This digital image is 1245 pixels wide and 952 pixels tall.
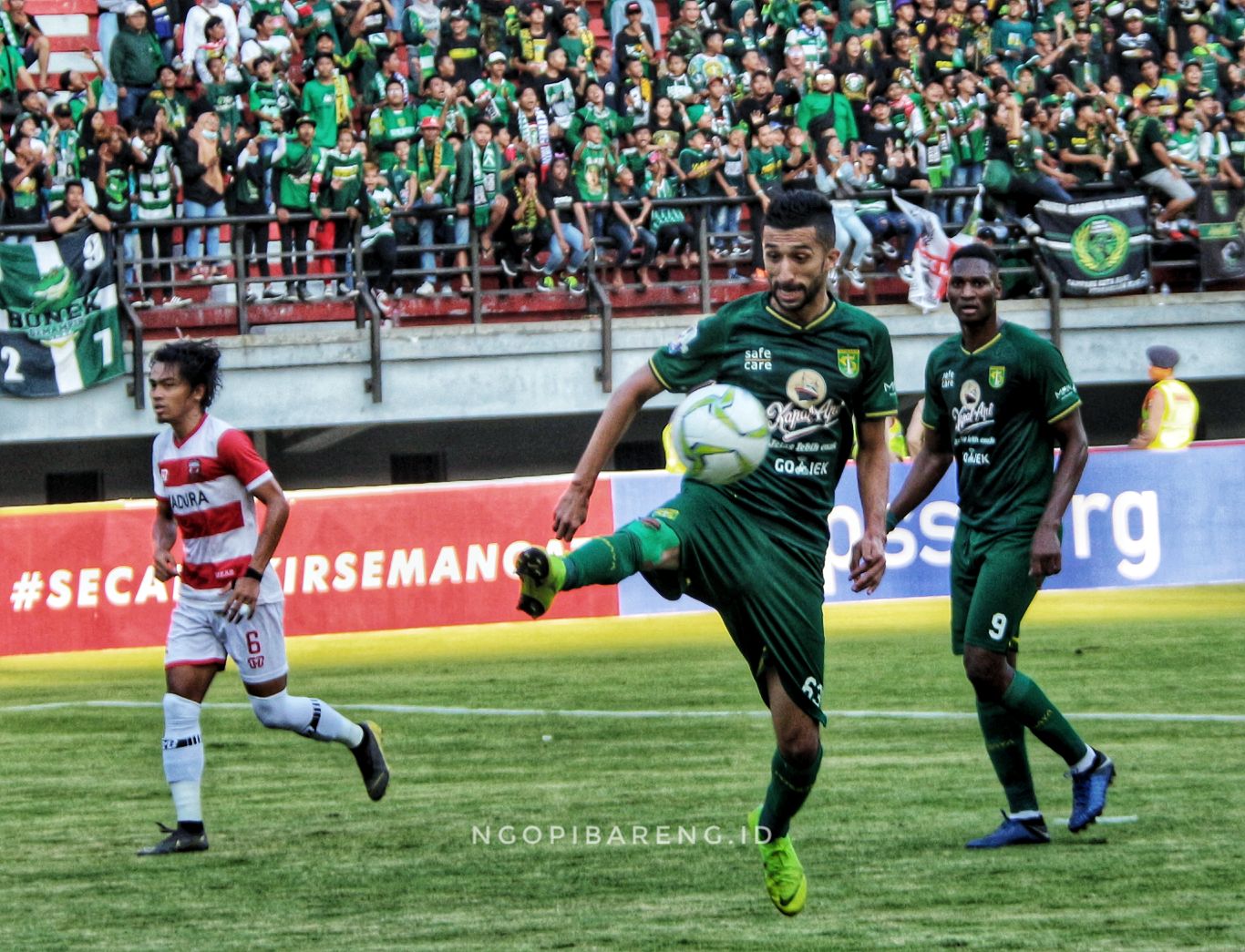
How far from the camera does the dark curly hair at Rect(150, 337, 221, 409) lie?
8.41 meters

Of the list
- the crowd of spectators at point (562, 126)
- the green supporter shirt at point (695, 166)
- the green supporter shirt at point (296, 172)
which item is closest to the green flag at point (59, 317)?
the crowd of spectators at point (562, 126)

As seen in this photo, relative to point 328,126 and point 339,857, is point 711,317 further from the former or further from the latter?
point 328,126

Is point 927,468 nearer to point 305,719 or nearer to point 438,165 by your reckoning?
point 305,719

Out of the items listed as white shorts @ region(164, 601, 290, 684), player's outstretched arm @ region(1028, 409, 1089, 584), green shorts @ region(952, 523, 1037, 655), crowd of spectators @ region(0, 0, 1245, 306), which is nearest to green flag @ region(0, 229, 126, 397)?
crowd of spectators @ region(0, 0, 1245, 306)

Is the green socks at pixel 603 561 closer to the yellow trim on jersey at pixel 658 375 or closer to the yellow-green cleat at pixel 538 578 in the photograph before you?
the yellow-green cleat at pixel 538 578

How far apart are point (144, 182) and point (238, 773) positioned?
10593 mm

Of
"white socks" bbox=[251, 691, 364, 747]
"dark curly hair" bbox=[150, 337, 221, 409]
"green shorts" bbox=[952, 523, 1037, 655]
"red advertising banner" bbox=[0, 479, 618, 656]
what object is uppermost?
"dark curly hair" bbox=[150, 337, 221, 409]

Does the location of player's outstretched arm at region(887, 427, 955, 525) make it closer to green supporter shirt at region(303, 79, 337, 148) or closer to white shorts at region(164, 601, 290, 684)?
white shorts at region(164, 601, 290, 684)

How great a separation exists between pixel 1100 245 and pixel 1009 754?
15.3 m

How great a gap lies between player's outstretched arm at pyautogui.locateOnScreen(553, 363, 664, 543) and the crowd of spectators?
1371 centimetres

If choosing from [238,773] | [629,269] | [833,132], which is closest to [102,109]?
[629,269]

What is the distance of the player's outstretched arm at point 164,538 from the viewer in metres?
8.56
